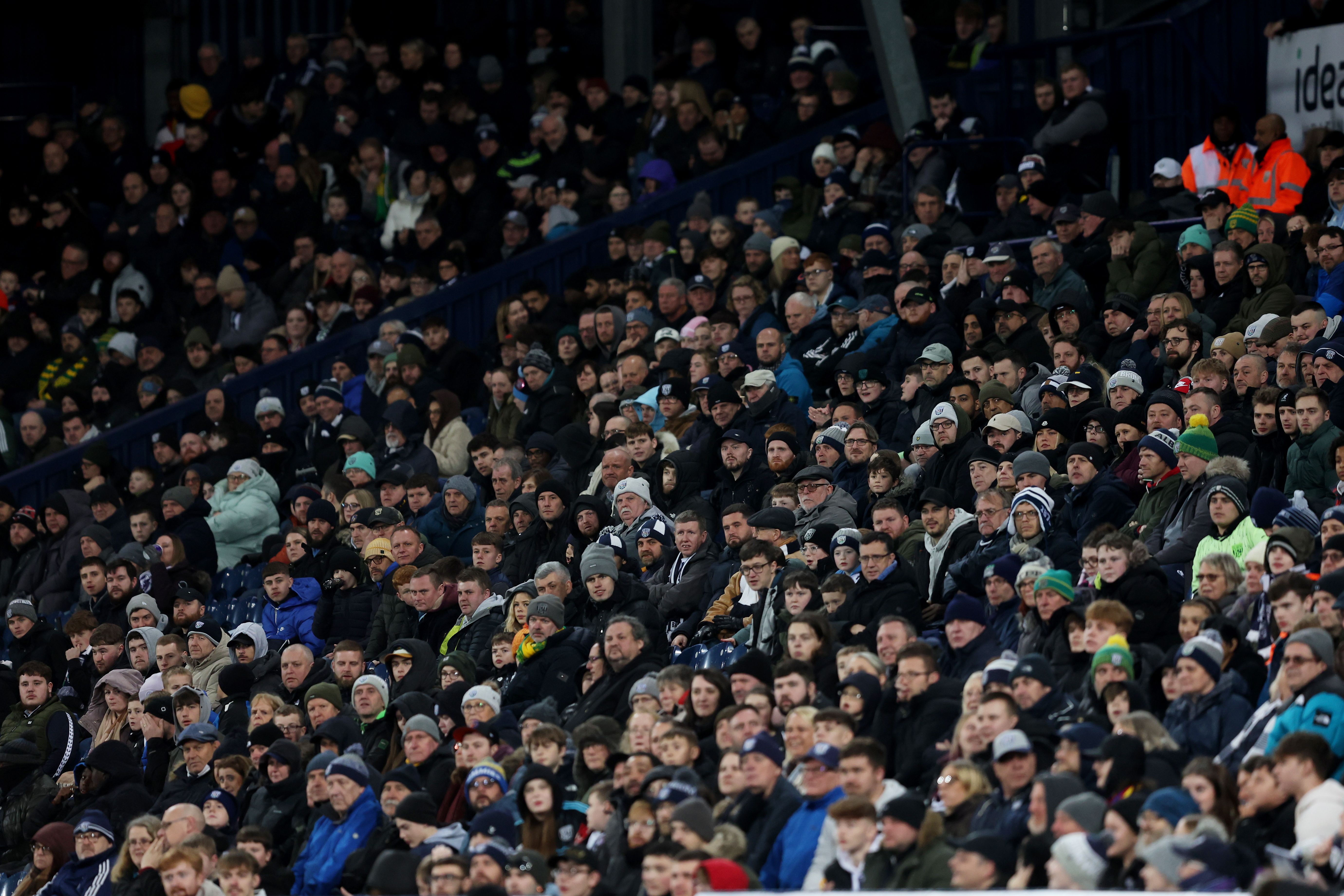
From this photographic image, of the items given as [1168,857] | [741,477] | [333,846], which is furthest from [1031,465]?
[1168,857]

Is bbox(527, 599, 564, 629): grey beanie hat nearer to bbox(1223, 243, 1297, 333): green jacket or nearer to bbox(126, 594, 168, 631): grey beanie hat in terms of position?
bbox(126, 594, 168, 631): grey beanie hat

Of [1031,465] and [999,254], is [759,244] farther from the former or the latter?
[1031,465]

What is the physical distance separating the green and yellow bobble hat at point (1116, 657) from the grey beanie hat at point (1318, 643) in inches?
33.5

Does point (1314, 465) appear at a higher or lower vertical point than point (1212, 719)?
lower

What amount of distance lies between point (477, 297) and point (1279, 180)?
725cm

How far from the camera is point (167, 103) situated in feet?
81.3

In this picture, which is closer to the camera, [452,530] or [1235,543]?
[1235,543]

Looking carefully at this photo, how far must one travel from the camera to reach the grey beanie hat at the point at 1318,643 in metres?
8.83

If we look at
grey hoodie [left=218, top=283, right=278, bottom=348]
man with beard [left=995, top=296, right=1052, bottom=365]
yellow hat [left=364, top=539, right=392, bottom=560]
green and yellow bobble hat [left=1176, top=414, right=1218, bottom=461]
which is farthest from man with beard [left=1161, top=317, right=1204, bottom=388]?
grey hoodie [left=218, top=283, right=278, bottom=348]

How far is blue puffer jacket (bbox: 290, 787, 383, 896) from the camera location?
11.0 meters

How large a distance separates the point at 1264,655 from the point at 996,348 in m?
4.93

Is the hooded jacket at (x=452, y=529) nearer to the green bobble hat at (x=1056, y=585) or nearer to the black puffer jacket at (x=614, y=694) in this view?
the black puffer jacket at (x=614, y=694)

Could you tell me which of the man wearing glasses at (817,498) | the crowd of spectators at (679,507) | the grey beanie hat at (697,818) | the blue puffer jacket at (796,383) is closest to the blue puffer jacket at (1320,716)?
the crowd of spectators at (679,507)

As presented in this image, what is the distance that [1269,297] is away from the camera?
13477 mm
